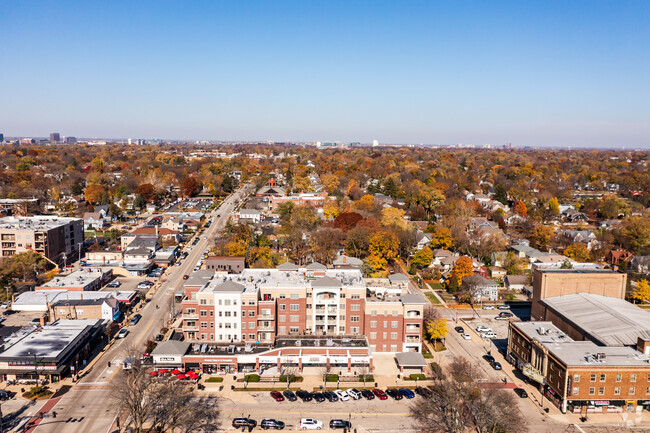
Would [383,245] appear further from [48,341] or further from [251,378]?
[48,341]

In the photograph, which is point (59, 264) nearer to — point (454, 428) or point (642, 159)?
point (454, 428)

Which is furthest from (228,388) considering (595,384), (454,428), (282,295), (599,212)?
(599,212)

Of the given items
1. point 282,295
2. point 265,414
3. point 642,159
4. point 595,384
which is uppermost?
point 642,159

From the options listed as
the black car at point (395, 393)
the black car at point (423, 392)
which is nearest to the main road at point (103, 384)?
the black car at point (395, 393)

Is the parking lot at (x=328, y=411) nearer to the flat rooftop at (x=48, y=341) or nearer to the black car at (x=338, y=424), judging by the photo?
the black car at (x=338, y=424)

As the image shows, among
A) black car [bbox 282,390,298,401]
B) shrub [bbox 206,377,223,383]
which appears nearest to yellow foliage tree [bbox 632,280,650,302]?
black car [bbox 282,390,298,401]

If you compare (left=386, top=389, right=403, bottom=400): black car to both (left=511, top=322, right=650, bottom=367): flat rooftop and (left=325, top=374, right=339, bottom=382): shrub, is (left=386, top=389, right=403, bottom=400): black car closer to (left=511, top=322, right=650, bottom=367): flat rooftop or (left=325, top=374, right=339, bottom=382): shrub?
(left=325, top=374, right=339, bottom=382): shrub

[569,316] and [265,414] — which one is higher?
[569,316]
